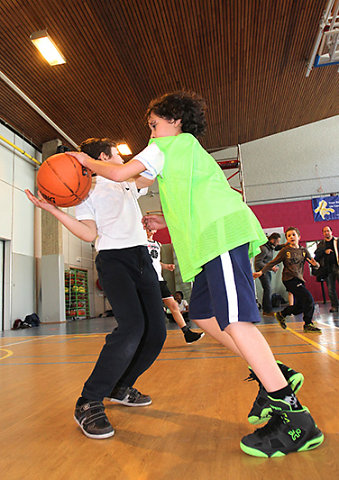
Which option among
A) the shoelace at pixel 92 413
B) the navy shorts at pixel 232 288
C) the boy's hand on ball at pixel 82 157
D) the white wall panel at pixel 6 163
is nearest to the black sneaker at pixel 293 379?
the navy shorts at pixel 232 288

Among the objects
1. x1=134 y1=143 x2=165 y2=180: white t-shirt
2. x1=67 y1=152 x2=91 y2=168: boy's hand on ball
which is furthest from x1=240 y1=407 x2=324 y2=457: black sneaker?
x1=67 y1=152 x2=91 y2=168: boy's hand on ball

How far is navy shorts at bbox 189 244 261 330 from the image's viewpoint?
1181 mm

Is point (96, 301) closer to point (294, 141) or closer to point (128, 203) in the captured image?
point (294, 141)

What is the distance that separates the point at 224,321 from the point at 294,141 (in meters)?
14.4

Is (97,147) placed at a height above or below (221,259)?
above

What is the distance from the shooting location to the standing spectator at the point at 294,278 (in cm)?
417

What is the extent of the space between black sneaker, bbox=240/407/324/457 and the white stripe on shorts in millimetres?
351

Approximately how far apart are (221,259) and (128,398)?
0.98 meters

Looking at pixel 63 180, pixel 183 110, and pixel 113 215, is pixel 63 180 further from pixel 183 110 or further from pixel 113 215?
pixel 183 110

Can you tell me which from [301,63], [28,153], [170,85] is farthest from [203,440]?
[28,153]

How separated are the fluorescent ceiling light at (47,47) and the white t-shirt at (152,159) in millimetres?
6337

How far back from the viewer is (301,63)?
820 centimetres

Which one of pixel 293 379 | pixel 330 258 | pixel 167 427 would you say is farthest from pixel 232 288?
pixel 330 258

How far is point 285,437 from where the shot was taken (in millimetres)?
1139
